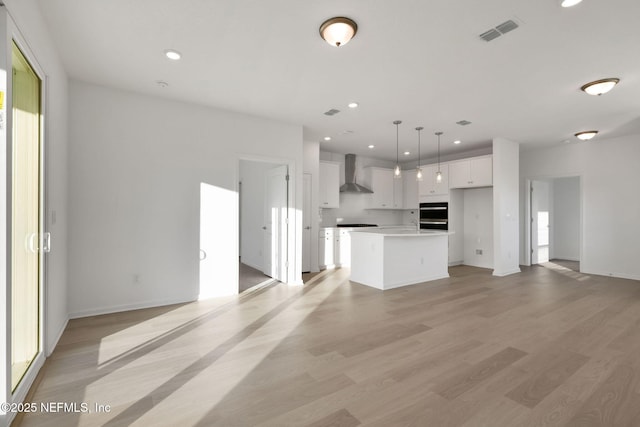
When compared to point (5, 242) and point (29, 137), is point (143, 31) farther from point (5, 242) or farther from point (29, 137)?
point (5, 242)

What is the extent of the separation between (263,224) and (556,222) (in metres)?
7.98

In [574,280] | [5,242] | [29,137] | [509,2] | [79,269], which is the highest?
[509,2]

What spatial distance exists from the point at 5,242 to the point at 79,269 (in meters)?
2.13

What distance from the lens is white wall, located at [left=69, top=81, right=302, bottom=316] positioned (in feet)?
11.5

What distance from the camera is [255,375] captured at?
227cm

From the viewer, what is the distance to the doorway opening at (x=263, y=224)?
521 centimetres

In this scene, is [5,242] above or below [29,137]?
below

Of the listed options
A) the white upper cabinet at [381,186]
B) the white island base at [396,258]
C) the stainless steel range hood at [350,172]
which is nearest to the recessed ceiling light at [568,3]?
the white island base at [396,258]

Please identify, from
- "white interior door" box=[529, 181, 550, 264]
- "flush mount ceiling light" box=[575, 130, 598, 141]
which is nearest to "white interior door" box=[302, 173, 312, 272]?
"flush mount ceiling light" box=[575, 130, 598, 141]

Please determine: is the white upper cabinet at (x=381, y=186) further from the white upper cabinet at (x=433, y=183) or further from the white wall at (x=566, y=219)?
the white wall at (x=566, y=219)

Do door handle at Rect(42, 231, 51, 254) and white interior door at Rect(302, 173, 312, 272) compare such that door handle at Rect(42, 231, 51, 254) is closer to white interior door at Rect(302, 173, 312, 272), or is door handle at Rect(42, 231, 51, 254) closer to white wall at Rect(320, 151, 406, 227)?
white interior door at Rect(302, 173, 312, 272)

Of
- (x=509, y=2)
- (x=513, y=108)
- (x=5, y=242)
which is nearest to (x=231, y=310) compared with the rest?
(x=5, y=242)

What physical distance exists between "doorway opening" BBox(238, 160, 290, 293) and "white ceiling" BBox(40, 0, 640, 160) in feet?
4.36

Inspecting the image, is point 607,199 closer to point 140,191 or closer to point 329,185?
point 329,185
